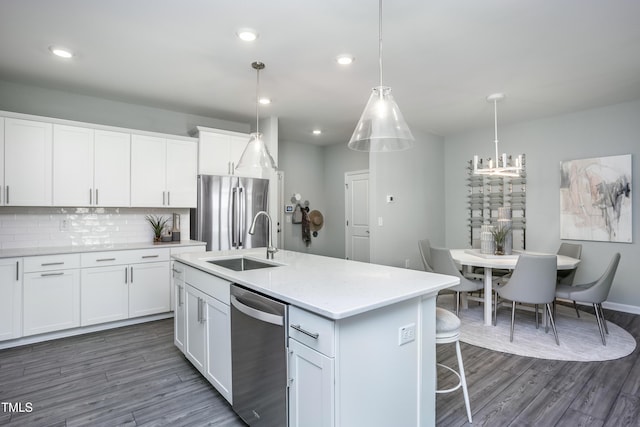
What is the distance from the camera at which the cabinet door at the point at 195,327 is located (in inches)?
96.3

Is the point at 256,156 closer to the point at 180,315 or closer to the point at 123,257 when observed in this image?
the point at 180,315

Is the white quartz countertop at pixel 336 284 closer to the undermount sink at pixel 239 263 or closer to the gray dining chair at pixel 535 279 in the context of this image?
the undermount sink at pixel 239 263

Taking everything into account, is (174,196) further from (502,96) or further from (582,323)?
(582,323)

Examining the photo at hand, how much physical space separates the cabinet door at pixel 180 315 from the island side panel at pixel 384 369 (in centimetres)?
180

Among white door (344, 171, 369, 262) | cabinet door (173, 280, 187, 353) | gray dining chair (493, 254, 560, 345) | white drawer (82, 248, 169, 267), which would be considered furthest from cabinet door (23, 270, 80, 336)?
white door (344, 171, 369, 262)

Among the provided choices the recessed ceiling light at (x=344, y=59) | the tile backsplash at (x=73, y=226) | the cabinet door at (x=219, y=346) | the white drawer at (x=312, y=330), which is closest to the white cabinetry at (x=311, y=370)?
the white drawer at (x=312, y=330)

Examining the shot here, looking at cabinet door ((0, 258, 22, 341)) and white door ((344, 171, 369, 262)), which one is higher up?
white door ((344, 171, 369, 262))

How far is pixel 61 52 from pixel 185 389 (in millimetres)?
2926

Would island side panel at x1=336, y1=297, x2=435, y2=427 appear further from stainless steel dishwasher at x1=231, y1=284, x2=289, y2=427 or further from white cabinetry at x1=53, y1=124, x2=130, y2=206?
white cabinetry at x1=53, y1=124, x2=130, y2=206

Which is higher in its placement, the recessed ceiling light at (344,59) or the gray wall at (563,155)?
the recessed ceiling light at (344,59)

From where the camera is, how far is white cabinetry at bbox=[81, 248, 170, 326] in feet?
11.6

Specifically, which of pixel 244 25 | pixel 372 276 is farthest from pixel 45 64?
pixel 372 276

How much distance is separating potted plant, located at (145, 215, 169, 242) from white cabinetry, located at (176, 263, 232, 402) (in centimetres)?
186

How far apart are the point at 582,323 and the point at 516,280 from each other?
1.29 m
